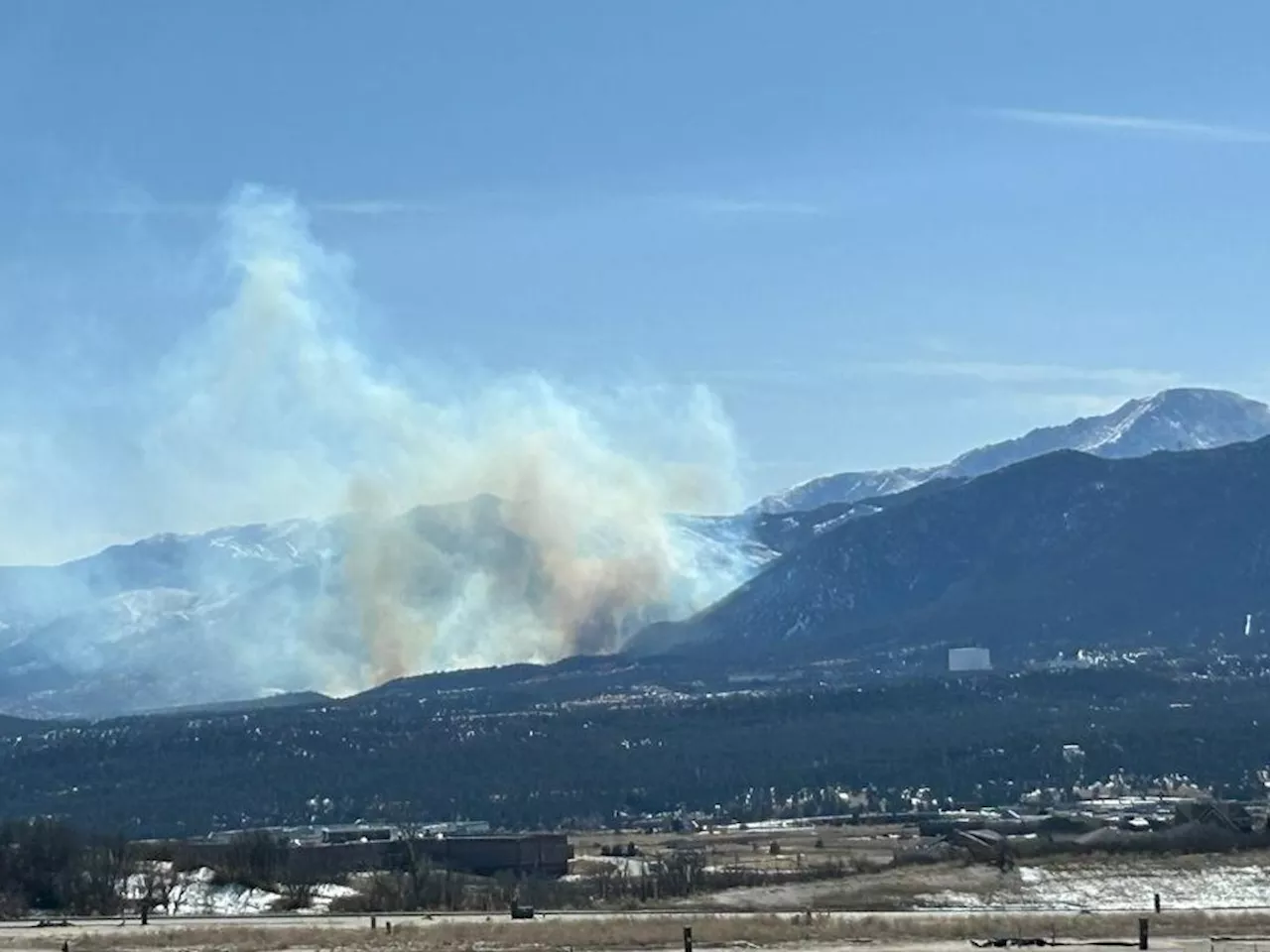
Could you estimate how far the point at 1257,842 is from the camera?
15450cm

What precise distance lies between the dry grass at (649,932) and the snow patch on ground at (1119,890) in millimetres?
A: 14935

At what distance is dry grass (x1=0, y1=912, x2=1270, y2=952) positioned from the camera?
9488 centimetres

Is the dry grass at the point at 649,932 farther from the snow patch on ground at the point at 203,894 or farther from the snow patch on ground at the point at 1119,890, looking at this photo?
the snow patch on ground at the point at 203,894

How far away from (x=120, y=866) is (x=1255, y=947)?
6462cm

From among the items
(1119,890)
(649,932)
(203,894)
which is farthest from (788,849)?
(649,932)

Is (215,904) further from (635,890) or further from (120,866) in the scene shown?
(635,890)

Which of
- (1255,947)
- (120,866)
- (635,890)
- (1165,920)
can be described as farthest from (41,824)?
(1255,947)

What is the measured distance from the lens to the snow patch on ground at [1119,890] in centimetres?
12475

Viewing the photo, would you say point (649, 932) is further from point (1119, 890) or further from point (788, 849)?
point (788, 849)

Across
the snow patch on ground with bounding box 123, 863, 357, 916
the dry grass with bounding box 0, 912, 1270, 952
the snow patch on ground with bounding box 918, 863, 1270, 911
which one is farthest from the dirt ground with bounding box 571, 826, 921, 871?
the dry grass with bounding box 0, 912, 1270, 952

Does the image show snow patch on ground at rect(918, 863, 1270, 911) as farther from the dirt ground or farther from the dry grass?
the dirt ground

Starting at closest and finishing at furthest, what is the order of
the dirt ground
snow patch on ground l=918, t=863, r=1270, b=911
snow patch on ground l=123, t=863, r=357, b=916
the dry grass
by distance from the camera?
the dry grass < snow patch on ground l=918, t=863, r=1270, b=911 < snow patch on ground l=123, t=863, r=357, b=916 < the dirt ground

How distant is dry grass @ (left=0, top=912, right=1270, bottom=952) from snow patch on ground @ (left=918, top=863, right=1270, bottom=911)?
1493 centimetres

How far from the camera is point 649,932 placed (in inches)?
3878
